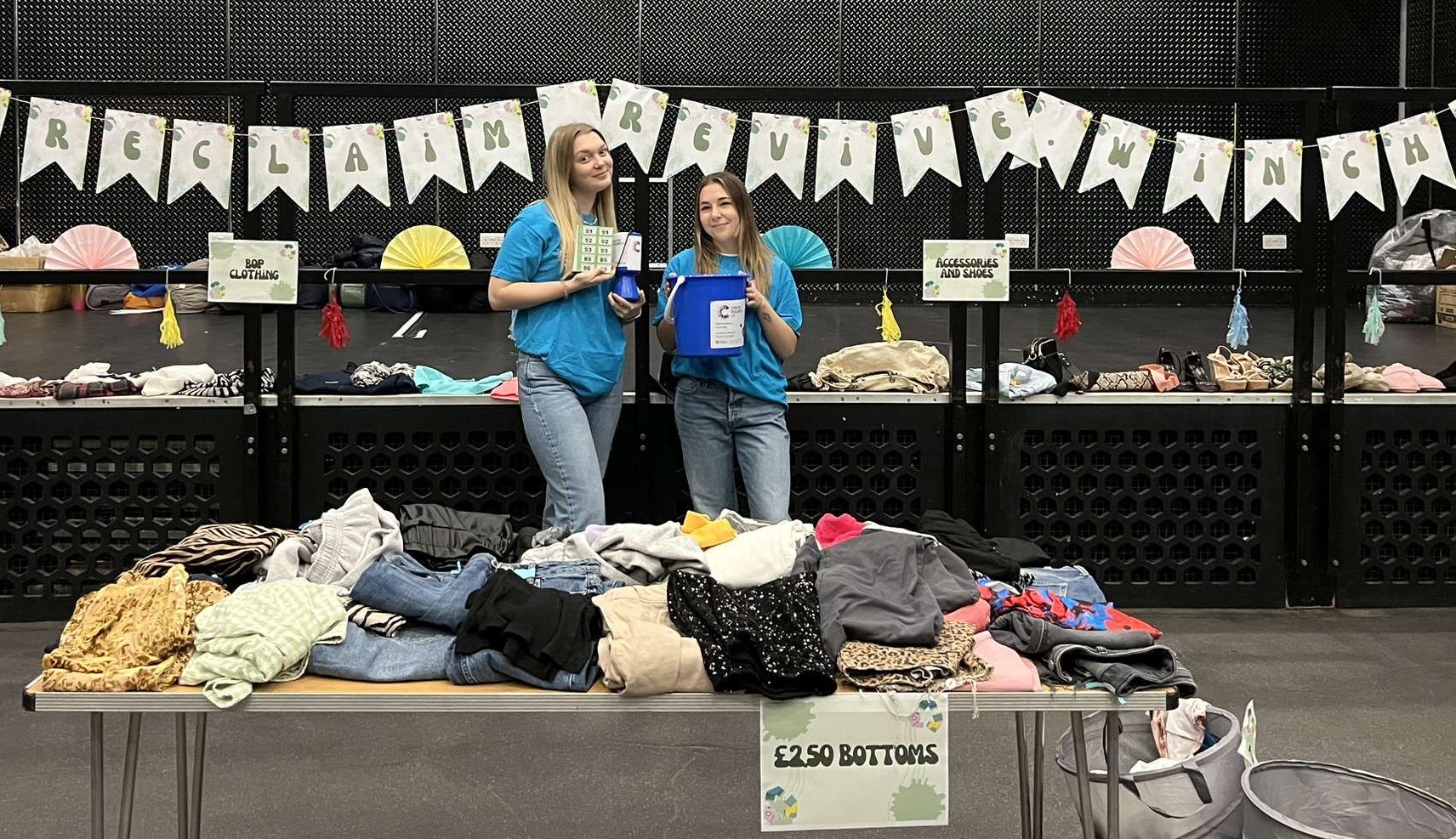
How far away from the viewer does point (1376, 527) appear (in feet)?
18.6

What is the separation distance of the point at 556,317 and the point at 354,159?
1205 millimetres

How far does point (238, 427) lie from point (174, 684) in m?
2.79

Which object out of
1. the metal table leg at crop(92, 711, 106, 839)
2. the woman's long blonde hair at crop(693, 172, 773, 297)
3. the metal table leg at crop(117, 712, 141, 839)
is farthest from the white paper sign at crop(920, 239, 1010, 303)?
the metal table leg at crop(92, 711, 106, 839)

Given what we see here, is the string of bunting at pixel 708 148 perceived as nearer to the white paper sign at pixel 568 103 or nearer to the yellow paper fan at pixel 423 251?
the white paper sign at pixel 568 103

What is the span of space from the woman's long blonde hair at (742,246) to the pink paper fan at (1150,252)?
62.2 inches

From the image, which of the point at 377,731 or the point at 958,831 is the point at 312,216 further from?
the point at 958,831

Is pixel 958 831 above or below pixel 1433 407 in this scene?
below

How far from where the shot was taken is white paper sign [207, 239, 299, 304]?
205 inches

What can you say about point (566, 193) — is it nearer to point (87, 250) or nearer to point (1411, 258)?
point (87, 250)

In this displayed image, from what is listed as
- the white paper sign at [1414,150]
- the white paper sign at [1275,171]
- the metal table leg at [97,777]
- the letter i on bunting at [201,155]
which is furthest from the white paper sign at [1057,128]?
the metal table leg at [97,777]

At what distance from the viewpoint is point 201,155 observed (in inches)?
206

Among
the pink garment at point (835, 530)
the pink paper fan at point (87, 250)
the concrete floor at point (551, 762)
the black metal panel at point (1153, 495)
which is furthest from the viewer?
the black metal panel at point (1153, 495)

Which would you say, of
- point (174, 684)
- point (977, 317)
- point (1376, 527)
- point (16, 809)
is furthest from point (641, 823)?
point (977, 317)

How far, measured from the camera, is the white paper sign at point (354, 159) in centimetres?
520
